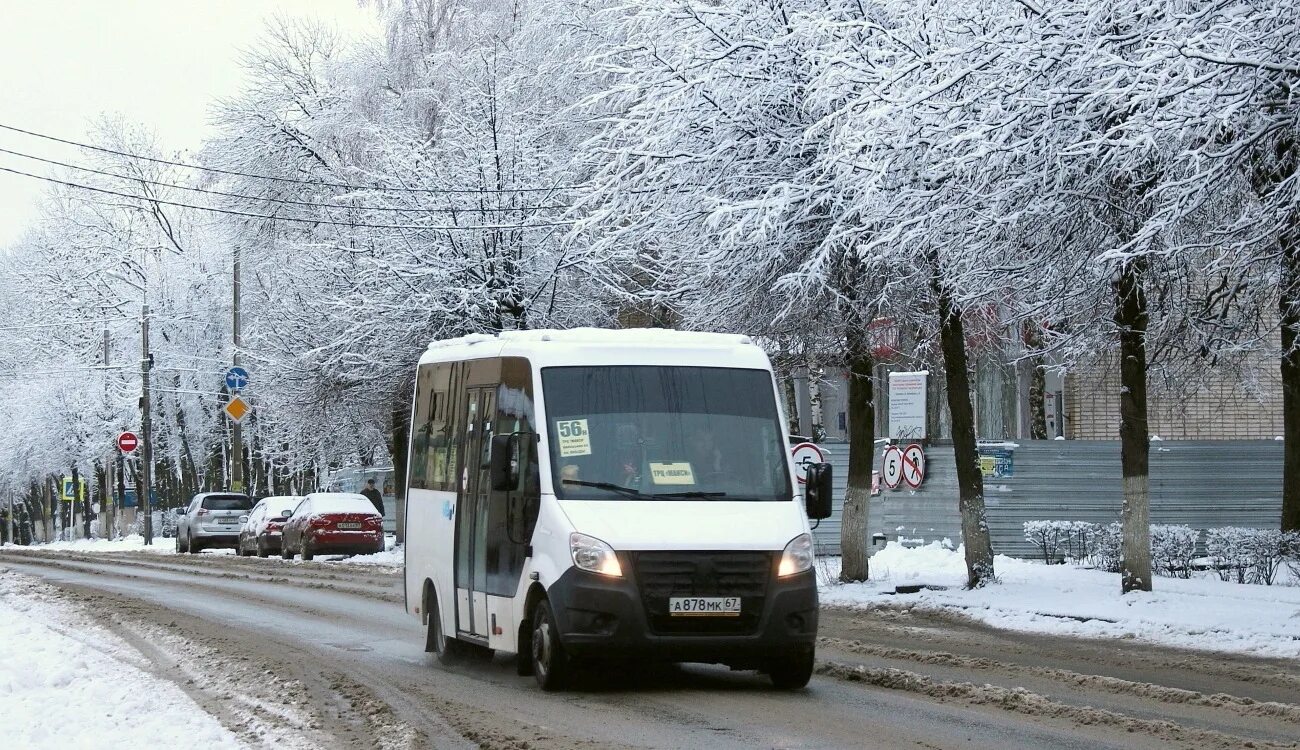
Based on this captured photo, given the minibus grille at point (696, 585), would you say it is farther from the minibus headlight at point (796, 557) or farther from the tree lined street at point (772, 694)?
the tree lined street at point (772, 694)

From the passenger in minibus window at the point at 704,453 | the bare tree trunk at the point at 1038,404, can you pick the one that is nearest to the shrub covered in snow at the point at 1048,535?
the bare tree trunk at the point at 1038,404

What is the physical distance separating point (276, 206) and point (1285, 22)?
33001mm

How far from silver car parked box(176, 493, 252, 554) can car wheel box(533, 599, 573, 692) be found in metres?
37.4

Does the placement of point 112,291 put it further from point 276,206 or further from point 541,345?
point 541,345

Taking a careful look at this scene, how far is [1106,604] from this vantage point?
19.6m

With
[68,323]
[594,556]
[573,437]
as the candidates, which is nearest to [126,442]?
[68,323]

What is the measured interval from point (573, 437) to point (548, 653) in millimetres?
1538

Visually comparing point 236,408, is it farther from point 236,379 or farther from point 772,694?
point 772,694

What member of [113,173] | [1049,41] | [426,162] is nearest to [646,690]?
[1049,41]

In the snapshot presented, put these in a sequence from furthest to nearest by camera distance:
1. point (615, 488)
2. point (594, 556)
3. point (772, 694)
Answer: point (615, 488) < point (772, 694) < point (594, 556)

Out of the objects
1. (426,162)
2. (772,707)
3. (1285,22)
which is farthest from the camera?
(426,162)

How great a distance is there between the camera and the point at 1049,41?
1491 cm

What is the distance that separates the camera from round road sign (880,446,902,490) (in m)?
29.5

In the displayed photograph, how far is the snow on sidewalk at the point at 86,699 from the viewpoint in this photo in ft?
33.2
